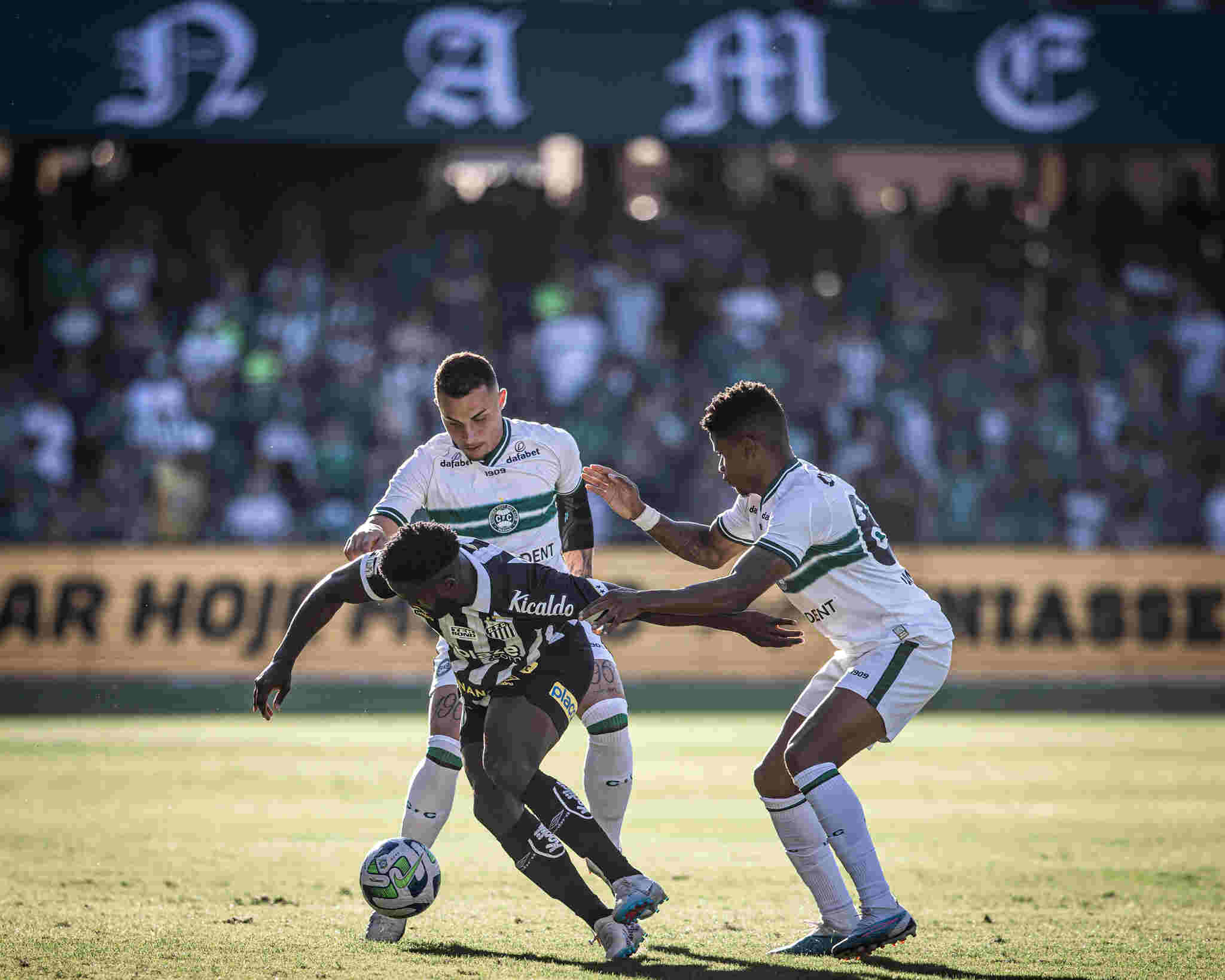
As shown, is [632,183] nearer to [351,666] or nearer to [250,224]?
[250,224]

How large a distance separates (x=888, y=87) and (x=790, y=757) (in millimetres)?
16576

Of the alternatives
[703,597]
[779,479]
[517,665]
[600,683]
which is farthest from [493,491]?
[703,597]

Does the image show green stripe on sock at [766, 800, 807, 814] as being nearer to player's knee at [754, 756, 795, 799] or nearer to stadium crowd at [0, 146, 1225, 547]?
player's knee at [754, 756, 795, 799]

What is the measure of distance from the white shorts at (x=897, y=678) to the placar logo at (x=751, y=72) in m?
15.4

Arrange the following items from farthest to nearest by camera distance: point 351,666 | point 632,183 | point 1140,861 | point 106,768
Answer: point 632,183, point 351,666, point 106,768, point 1140,861

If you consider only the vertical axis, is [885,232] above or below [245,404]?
above

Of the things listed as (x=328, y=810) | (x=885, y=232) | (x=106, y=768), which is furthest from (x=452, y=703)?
(x=885, y=232)

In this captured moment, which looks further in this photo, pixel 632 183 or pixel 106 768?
pixel 632 183

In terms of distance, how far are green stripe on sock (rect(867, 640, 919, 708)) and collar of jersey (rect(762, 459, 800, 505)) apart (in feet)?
2.71

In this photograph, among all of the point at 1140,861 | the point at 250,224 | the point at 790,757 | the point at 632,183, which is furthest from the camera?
the point at 632,183

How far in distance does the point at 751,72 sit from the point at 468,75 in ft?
12.1

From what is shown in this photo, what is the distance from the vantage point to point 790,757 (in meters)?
6.53

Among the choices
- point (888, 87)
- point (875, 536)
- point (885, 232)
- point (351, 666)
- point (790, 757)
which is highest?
point (888, 87)

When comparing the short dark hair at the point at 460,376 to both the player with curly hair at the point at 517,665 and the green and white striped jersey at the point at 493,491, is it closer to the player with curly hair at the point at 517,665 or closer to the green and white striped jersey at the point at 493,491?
the green and white striped jersey at the point at 493,491
